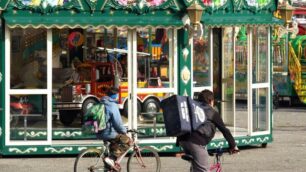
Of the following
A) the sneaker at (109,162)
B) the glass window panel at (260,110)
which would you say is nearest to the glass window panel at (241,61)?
the glass window panel at (260,110)

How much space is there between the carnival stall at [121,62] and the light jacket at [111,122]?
3.94 m

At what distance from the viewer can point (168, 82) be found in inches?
706

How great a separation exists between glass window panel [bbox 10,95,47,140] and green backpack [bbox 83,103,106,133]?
13.7ft

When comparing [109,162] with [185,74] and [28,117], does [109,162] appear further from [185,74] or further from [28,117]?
[185,74]

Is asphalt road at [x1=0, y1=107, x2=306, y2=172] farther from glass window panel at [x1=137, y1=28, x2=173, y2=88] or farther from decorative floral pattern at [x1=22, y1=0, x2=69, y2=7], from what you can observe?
decorative floral pattern at [x1=22, y1=0, x2=69, y2=7]

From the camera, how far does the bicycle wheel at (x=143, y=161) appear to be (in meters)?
13.9

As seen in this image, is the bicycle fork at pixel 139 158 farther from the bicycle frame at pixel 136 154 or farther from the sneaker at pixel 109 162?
the sneaker at pixel 109 162

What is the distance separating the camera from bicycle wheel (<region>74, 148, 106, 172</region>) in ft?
44.5

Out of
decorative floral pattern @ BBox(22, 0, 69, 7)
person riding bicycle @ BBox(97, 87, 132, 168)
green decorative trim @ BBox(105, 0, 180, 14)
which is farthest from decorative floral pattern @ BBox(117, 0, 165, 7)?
person riding bicycle @ BBox(97, 87, 132, 168)

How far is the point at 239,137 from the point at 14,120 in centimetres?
498

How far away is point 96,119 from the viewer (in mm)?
13359

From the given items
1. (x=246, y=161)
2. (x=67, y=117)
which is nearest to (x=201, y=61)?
(x=246, y=161)

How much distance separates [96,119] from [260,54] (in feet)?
23.0

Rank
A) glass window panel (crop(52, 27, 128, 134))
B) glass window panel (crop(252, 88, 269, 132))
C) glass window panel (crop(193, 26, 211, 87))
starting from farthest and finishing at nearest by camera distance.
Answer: glass window panel (crop(252, 88, 269, 132)) → glass window panel (crop(52, 27, 128, 134)) → glass window panel (crop(193, 26, 211, 87))
